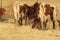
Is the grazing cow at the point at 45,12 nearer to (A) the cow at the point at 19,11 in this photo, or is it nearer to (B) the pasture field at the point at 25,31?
(B) the pasture field at the point at 25,31

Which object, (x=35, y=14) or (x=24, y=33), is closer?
(x=24, y=33)

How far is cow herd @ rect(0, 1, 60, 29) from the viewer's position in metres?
1.96

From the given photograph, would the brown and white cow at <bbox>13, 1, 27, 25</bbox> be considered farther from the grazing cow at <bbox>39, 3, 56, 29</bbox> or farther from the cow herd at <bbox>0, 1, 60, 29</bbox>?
the grazing cow at <bbox>39, 3, 56, 29</bbox>

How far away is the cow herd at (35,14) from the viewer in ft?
6.44

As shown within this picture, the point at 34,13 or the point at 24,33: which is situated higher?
the point at 34,13

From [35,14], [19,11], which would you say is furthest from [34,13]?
[19,11]

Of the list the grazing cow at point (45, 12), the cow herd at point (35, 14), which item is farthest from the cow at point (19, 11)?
the grazing cow at point (45, 12)

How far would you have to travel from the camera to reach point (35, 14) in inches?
77.6

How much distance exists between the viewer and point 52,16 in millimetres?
1987

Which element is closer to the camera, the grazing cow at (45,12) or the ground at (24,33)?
the ground at (24,33)

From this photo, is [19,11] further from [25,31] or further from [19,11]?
[25,31]

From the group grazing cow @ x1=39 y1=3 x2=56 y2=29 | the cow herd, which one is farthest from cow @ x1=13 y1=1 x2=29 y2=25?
grazing cow @ x1=39 y1=3 x2=56 y2=29

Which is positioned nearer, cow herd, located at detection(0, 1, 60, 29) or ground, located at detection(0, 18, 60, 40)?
ground, located at detection(0, 18, 60, 40)

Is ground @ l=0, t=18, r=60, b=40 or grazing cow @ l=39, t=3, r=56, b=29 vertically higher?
grazing cow @ l=39, t=3, r=56, b=29
